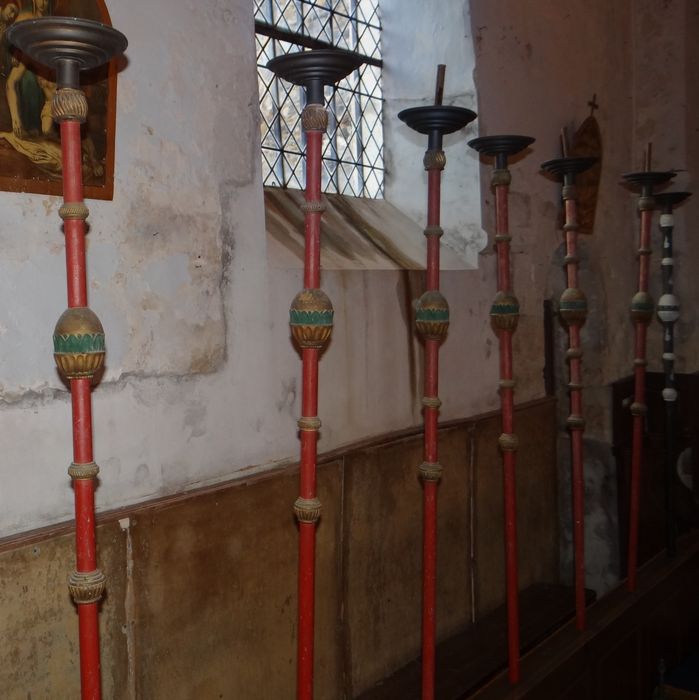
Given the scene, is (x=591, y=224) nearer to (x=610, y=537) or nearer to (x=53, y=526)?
(x=610, y=537)

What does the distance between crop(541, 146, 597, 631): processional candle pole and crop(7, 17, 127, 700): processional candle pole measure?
1.74 meters

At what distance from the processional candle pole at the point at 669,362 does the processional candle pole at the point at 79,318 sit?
8.70 ft

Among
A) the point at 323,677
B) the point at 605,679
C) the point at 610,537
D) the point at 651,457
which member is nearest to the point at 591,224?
the point at 651,457

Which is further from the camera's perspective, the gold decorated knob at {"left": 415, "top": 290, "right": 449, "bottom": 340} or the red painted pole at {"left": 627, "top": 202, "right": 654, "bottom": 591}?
the red painted pole at {"left": 627, "top": 202, "right": 654, "bottom": 591}

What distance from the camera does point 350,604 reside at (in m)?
2.60

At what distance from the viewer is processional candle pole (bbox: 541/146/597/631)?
2770 mm

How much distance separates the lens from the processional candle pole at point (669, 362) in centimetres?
350

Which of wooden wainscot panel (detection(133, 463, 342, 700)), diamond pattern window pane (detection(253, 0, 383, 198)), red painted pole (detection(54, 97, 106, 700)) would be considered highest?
diamond pattern window pane (detection(253, 0, 383, 198))

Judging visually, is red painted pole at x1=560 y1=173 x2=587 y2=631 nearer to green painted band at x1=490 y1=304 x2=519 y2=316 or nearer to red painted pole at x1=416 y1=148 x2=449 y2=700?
green painted band at x1=490 y1=304 x2=519 y2=316

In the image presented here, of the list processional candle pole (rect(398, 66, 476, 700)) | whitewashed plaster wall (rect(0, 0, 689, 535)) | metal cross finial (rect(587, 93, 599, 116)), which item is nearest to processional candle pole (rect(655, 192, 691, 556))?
metal cross finial (rect(587, 93, 599, 116))

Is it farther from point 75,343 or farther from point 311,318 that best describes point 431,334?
point 75,343

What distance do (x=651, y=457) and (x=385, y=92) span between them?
2247mm

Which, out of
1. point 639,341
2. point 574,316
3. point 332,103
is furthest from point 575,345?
point 332,103

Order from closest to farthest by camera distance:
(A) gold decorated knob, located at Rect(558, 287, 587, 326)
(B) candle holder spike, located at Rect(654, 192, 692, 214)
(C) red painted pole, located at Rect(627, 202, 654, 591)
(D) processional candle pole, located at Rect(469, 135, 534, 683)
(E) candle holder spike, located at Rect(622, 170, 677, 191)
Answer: (D) processional candle pole, located at Rect(469, 135, 534, 683)
(A) gold decorated knob, located at Rect(558, 287, 587, 326)
(E) candle holder spike, located at Rect(622, 170, 677, 191)
(C) red painted pole, located at Rect(627, 202, 654, 591)
(B) candle holder spike, located at Rect(654, 192, 692, 214)
